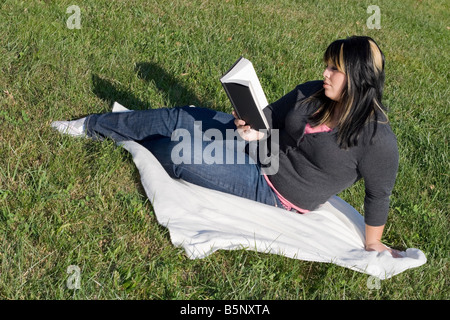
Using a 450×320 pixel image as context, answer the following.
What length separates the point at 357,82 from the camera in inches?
129

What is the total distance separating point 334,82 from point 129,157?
5.00 feet

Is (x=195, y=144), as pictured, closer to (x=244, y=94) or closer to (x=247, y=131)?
(x=247, y=131)

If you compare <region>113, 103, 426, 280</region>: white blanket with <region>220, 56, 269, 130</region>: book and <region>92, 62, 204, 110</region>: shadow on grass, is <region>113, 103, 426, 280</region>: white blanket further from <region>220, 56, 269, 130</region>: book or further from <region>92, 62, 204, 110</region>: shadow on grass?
<region>92, 62, 204, 110</region>: shadow on grass

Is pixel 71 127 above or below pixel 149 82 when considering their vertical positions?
above

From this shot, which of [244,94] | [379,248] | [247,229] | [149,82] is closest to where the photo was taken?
[244,94]

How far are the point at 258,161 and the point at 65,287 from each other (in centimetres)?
161

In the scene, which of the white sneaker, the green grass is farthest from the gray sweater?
the white sneaker

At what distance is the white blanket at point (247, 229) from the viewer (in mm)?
3340

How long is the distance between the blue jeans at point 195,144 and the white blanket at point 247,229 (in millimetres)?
88

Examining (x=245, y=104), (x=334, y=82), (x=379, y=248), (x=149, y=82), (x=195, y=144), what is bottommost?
(x=149, y=82)

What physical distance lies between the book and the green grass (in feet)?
2.73

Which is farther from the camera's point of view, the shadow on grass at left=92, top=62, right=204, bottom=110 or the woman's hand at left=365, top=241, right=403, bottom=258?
the shadow on grass at left=92, top=62, right=204, bottom=110

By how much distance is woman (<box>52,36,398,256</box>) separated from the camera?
3.32 meters

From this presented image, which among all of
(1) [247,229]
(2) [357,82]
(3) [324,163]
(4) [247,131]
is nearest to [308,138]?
(3) [324,163]
